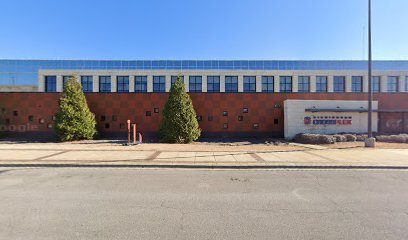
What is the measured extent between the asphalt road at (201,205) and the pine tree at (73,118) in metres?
10.4

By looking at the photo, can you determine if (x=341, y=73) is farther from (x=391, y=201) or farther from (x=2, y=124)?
(x=2, y=124)

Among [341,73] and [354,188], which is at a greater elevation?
[341,73]

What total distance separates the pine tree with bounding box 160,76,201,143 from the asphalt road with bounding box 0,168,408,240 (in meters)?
8.95

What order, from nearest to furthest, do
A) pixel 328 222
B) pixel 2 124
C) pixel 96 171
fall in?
pixel 328 222
pixel 96 171
pixel 2 124

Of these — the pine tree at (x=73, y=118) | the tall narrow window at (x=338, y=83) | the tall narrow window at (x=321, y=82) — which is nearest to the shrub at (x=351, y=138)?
the pine tree at (x=73, y=118)

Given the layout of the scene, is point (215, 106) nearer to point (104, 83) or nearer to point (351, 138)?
point (351, 138)

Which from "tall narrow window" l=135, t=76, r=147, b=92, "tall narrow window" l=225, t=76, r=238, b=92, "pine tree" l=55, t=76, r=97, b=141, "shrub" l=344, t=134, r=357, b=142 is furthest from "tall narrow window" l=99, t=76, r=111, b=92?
"shrub" l=344, t=134, r=357, b=142

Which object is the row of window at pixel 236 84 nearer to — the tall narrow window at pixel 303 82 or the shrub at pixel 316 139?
the tall narrow window at pixel 303 82

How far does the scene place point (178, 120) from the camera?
53.6 ft

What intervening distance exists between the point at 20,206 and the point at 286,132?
18.8 metres

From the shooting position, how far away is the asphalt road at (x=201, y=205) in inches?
138

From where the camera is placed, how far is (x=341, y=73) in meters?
40.4

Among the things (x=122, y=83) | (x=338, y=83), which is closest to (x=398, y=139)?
(x=338, y=83)

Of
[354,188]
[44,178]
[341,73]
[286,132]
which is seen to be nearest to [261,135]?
[286,132]
